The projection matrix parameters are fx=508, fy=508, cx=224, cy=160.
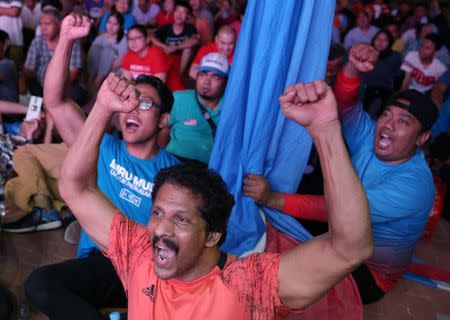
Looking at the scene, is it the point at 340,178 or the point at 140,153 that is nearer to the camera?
the point at 340,178

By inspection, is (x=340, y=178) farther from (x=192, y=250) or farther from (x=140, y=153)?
(x=140, y=153)

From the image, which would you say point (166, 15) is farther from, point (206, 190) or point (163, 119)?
point (206, 190)

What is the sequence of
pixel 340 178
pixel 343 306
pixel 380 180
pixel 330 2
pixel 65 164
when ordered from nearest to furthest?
pixel 340 178
pixel 65 164
pixel 330 2
pixel 343 306
pixel 380 180

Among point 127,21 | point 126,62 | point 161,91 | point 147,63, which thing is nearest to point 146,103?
point 161,91

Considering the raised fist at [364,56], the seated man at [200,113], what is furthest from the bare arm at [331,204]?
the seated man at [200,113]

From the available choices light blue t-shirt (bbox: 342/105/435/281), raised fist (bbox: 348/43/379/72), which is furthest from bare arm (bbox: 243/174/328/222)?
raised fist (bbox: 348/43/379/72)

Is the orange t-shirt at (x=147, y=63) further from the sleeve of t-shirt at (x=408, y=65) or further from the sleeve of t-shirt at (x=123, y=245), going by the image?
the sleeve of t-shirt at (x=123, y=245)

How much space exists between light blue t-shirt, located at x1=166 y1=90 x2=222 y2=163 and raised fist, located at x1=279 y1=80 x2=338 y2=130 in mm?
2022

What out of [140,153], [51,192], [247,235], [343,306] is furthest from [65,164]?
[51,192]

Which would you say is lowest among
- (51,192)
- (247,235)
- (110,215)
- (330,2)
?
(51,192)

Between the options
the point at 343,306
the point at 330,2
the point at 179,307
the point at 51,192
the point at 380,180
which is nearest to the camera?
the point at 179,307

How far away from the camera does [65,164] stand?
1.59 m

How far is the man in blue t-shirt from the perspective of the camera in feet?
6.44

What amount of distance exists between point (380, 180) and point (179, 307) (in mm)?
1379
